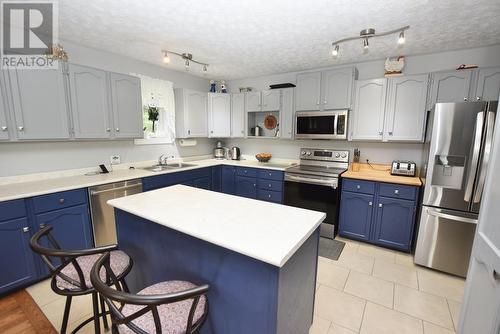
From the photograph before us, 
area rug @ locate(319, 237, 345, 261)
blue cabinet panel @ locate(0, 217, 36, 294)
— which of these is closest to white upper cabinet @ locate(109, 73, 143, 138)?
blue cabinet panel @ locate(0, 217, 36, 294)

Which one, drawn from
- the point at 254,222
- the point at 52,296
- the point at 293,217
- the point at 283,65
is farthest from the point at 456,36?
the point at 52,296

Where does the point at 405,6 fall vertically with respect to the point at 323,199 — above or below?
above

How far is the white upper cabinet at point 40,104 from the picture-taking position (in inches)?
82.4

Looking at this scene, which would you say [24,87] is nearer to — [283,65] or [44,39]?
[44,39]

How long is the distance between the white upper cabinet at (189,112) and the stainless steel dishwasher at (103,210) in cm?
147

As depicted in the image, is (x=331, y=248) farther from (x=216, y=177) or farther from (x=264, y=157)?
(x=216, y=177)

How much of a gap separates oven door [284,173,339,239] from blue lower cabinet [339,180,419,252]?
12cm

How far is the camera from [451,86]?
2578 millimetres

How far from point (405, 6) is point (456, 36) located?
1.05 m

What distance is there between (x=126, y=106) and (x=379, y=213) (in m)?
3.37

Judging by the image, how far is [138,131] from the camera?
3064mm

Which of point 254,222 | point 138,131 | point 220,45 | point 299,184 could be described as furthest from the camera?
point 299,184

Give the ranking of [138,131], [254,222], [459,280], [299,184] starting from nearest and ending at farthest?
[254,222]
[459,280]
[138,131]
[299,184]

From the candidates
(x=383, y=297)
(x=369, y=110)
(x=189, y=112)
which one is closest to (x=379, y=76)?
(x=369, y=110)
